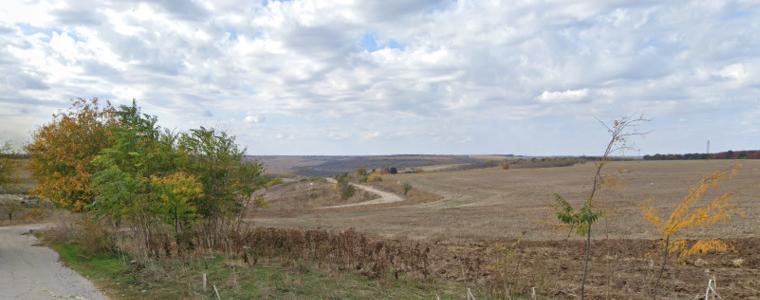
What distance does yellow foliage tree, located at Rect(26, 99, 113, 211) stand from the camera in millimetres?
23375

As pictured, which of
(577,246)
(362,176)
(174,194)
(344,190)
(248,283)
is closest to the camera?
(248,283)

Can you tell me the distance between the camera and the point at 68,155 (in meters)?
24.1

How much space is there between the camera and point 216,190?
1923cm

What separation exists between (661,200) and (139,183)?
3509 cm

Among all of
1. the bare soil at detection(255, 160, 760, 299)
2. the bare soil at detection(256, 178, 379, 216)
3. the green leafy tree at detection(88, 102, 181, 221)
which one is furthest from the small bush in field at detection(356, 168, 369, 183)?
the green leafy tree at detection(88, 102, 181, 221)

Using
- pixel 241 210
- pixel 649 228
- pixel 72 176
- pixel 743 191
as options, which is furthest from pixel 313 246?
pixel 743 191

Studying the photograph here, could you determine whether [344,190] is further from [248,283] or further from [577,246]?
[248,283]

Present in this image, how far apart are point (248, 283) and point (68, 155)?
1567cm

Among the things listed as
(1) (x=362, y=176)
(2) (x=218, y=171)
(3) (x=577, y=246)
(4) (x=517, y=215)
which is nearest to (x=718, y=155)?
(1) (x=362, y=176)

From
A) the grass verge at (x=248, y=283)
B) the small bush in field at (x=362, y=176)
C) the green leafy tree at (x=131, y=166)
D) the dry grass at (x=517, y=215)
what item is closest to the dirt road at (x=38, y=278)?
the grass verge at (x=248, y=283)

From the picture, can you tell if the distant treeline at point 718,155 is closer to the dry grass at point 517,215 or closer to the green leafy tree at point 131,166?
the dry grass at point 517,215

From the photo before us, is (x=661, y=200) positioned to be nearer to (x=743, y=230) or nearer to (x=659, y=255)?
(x=743, y=230)

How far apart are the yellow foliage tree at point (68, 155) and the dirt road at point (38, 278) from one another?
8.21 ft

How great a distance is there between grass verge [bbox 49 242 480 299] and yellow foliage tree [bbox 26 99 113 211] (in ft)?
27.0
